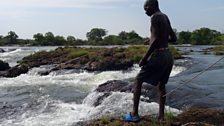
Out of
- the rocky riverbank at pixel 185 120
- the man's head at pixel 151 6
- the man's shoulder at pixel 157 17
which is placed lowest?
the rocky riverbank at pixel 185 120

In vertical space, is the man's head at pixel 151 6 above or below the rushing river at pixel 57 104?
above

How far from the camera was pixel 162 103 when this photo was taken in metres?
6.81

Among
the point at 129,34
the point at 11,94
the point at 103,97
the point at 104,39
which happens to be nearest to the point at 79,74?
the point at 11,94

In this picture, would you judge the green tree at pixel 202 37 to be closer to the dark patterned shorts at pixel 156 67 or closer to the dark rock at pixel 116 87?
the dark rock at pixel 116 87

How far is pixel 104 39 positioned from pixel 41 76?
7445 cm

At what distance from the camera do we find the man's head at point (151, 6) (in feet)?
21.0

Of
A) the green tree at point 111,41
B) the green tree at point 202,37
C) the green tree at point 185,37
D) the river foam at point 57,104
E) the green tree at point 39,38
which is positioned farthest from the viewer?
the green tree at point 39,38

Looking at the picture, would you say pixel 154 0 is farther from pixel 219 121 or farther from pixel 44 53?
pixel 44 53

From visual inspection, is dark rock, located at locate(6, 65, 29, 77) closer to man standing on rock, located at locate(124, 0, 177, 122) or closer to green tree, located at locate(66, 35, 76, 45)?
man standing on rock, located at locate(124, 0, 177, 122)

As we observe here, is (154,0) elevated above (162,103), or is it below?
above

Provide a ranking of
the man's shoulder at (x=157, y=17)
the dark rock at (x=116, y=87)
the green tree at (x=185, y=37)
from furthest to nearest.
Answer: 1. the green tree at (x=185, y=37)
2. the dark rock at (x=116, y=87)
3. the man's shoulder at (x=157, y=17)

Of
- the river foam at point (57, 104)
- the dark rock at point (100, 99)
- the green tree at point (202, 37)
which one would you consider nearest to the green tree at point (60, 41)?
the green tree at point (202, 37)

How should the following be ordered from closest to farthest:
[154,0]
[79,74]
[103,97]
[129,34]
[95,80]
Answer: [154,0] < [103,97] < [95,80] < [79,74] < [129,34]

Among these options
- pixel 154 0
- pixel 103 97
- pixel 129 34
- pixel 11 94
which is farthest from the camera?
pixel 129 34
